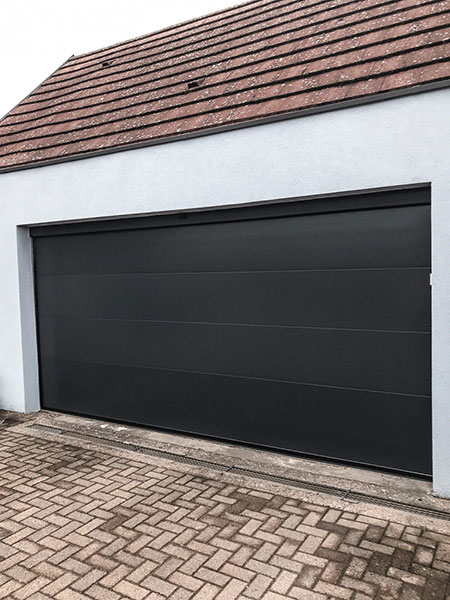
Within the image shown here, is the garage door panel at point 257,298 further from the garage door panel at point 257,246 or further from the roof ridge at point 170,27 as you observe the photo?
the roof ridge at point 170,27

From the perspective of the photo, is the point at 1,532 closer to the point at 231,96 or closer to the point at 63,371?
the point at 63,371

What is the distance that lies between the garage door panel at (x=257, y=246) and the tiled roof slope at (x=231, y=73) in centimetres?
97

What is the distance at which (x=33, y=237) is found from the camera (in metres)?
6.24

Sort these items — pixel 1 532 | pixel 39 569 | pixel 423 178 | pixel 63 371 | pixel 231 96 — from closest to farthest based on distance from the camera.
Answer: pixel 39 569
pixel 1 532
pixel 423 178
pixel 231 96
pixel 63 371

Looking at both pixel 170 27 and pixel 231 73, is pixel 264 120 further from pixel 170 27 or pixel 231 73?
pixel 170 27

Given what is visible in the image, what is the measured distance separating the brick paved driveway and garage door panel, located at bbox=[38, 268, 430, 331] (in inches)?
59.1

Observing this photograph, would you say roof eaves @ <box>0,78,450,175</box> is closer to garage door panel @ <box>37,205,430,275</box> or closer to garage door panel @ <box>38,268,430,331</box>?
garage door panel @ <box>37,205,430,275</box>

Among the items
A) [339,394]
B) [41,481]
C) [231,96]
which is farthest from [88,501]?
[231,96]

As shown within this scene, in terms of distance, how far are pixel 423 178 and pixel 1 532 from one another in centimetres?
397

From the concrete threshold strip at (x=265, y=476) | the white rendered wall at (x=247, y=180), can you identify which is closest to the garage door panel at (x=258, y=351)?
the white rendered wall at (x=247, y=180)

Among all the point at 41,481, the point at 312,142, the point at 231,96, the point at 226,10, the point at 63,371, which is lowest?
the point at 41,481

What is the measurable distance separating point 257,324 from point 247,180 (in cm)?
136

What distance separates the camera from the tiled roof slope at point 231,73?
4.21 meters

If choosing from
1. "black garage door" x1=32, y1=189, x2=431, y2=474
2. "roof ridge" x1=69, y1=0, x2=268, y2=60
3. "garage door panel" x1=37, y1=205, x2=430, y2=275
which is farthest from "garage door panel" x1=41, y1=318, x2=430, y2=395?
"roof ridge" x1=69, y1=0, x2=268, y2=60
